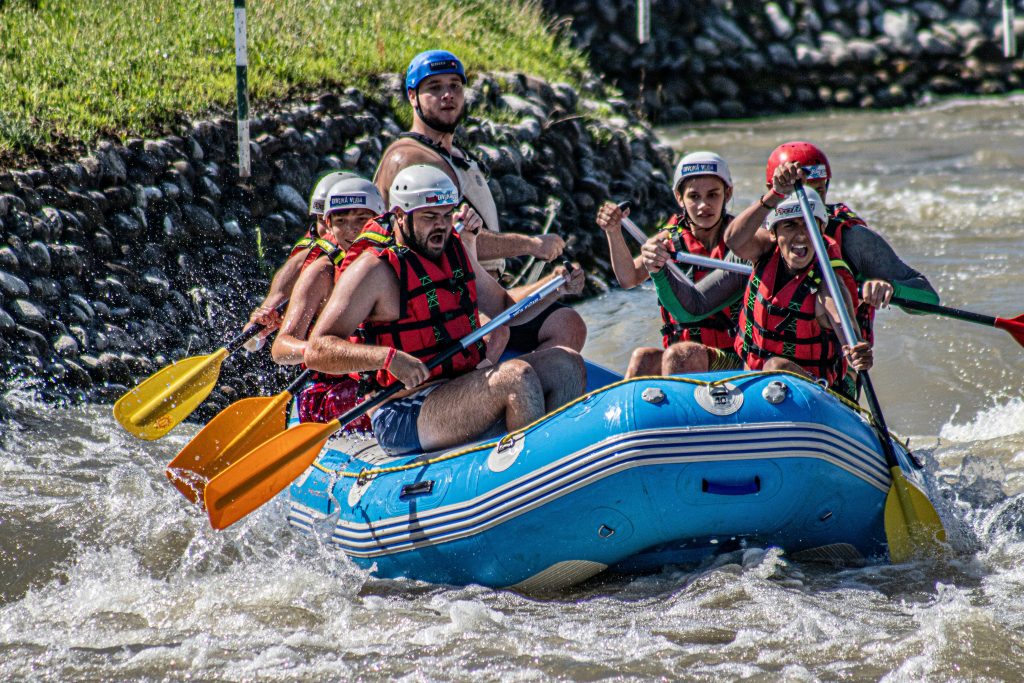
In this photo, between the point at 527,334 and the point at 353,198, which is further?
the point at 353,198

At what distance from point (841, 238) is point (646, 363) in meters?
1.03

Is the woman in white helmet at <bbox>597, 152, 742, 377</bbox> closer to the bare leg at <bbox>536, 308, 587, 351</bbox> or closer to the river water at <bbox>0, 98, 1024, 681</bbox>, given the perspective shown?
the bare leg at <bbox>536, 308, 587, 351</bbox>

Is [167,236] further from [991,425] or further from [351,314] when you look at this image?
[991,425]

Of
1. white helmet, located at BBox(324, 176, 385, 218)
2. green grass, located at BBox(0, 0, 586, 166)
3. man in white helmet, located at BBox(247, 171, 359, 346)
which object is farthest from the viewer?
green grass, located at BBox(0, 0, 586, 166)

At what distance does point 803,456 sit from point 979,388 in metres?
4.03

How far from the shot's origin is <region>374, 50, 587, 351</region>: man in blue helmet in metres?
5.59

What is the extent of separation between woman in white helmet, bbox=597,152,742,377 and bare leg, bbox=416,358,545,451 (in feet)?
2.61

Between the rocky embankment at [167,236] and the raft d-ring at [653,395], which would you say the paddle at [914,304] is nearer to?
the raft d-ring at [653,395]

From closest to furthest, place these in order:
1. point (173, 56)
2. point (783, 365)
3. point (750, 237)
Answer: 1. point (783, 365)
2. point (750, 237)
3. point (173, 56)

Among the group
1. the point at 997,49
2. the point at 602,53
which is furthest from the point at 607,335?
the point at 997,49

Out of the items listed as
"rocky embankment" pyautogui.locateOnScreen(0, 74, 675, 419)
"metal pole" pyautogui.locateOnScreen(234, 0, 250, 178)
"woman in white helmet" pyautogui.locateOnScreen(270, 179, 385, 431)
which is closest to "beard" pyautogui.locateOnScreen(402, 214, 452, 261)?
"woman in white helmet" pyautogui.locateOnScreen(270, 179, 385, 431)

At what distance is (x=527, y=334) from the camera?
18.6ft

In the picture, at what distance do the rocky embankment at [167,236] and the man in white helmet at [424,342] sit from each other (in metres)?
2.92

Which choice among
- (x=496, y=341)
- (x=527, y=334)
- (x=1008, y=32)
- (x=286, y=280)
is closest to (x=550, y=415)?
(x=496, y=341)
